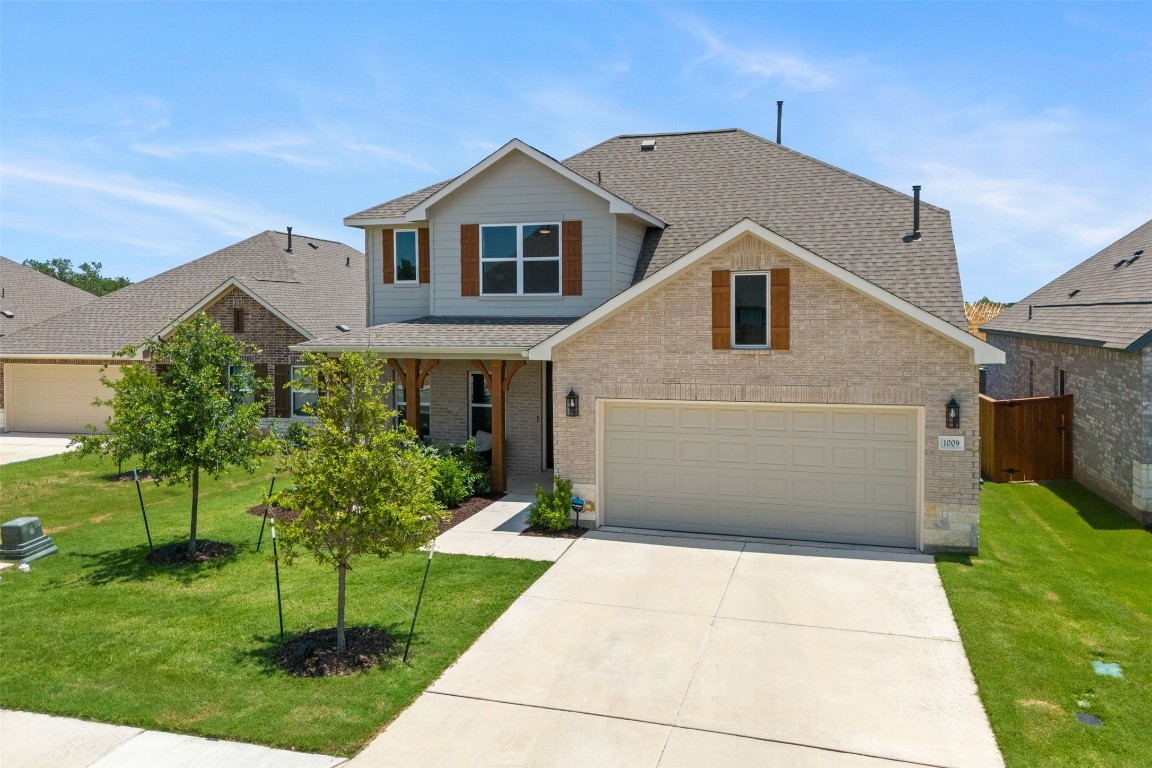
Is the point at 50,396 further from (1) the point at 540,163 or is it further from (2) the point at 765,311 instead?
(2) the point at 765,311

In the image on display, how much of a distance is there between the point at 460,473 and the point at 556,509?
8.66ft

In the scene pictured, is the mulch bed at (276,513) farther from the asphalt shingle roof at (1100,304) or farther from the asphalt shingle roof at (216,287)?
the asphalt shingle roof at (1100,304)

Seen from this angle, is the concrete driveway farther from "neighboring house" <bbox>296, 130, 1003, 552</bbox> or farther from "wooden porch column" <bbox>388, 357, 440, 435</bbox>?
"wooden porch column" <bbox>388, 357, 440, 435</bbox>

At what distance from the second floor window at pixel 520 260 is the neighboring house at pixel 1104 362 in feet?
34.2

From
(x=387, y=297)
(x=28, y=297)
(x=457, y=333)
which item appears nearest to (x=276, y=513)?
(x=457, y=333)

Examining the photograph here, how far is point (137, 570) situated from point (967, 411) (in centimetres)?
1195

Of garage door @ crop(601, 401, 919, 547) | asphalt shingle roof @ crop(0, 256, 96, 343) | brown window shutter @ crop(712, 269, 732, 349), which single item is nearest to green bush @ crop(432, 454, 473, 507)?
garage door @ crop(601, 401, 919, 547)

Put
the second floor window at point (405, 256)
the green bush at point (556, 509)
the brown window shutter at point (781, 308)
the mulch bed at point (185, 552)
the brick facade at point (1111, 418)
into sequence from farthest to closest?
the second floor window at point (405, 256) < the brick facade at point (1111, 418) < the green bush at point (556, 509) < the brown window shutter at point (781, 308) < the mulch bed at point (185, 552)

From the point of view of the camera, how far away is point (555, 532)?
529 inches

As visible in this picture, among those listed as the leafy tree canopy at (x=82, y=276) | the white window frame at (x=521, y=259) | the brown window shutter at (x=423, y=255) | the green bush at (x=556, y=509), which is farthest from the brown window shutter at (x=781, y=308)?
the leafy tree canopy at (x=82, y=276)

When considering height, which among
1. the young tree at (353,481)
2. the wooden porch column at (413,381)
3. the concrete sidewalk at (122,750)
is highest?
the wooden porch column at (413,381)

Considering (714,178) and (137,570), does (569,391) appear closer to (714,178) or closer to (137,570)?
(137,570)

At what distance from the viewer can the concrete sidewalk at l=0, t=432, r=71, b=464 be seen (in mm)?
21766

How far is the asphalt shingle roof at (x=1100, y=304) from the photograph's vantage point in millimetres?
15167
